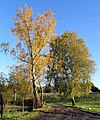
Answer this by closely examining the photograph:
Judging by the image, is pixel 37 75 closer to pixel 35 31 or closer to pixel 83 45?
pixel 35 31

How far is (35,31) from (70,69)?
75.3 ft

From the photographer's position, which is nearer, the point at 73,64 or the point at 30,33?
the point at 30,33

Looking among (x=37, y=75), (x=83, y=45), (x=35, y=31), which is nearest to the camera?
(x=35, y=31)

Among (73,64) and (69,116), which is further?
(73,64)

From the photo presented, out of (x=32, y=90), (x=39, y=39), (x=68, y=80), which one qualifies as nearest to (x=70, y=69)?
(x=68, y=80)

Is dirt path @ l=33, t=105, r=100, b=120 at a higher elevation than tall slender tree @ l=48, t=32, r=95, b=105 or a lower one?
lower

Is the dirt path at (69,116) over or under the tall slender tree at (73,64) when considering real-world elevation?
under

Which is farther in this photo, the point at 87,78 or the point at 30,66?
the point at 87,78

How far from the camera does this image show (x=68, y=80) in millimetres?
Result: 65062

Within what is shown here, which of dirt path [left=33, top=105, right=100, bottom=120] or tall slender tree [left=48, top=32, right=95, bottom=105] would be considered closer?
dirt path [left=33, top=105, right=100, bottom=120]

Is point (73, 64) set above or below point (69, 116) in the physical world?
above

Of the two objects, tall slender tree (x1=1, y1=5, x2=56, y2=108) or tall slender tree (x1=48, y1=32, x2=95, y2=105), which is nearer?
tall slender tree (x1=1, y1=5, x2=56, y2=108)

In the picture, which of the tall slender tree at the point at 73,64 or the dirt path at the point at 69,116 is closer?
the dirt path at the point at 69,116

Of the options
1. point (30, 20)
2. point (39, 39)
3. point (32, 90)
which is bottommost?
point (32, 90)
